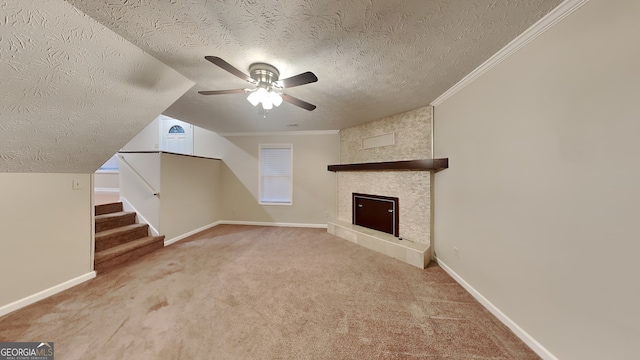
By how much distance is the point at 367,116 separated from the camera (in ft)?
10.6

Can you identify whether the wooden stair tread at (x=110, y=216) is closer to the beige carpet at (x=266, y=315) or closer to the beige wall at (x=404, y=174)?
the beige carpet at (x=266, y=315)

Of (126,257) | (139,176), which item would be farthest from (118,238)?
(139,176)

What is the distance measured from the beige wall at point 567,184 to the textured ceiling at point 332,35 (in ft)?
1.03

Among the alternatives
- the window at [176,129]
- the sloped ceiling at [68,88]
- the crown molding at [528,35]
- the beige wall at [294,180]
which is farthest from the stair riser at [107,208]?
the crown molding at [528,35]

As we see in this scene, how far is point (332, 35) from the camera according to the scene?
4.45 ft

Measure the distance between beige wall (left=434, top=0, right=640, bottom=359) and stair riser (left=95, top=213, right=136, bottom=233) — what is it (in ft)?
15.9

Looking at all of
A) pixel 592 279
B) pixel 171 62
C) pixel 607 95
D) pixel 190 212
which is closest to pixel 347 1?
pixel 607 95

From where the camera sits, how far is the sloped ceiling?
1.13m

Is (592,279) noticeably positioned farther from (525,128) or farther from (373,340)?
(373,340)

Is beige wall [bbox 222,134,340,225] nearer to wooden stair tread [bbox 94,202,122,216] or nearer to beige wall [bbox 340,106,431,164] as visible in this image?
beige wall [bbox 340,106,431,164]

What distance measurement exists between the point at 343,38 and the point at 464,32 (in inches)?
33.7

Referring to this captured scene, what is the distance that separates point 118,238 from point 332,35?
12.7ft

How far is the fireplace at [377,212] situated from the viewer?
10.1 ft

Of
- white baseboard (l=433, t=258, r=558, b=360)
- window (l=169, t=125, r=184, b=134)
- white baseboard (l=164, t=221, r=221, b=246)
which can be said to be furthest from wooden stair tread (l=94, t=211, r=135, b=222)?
white baseboard (l=433, t=258, r=558, b=360)
